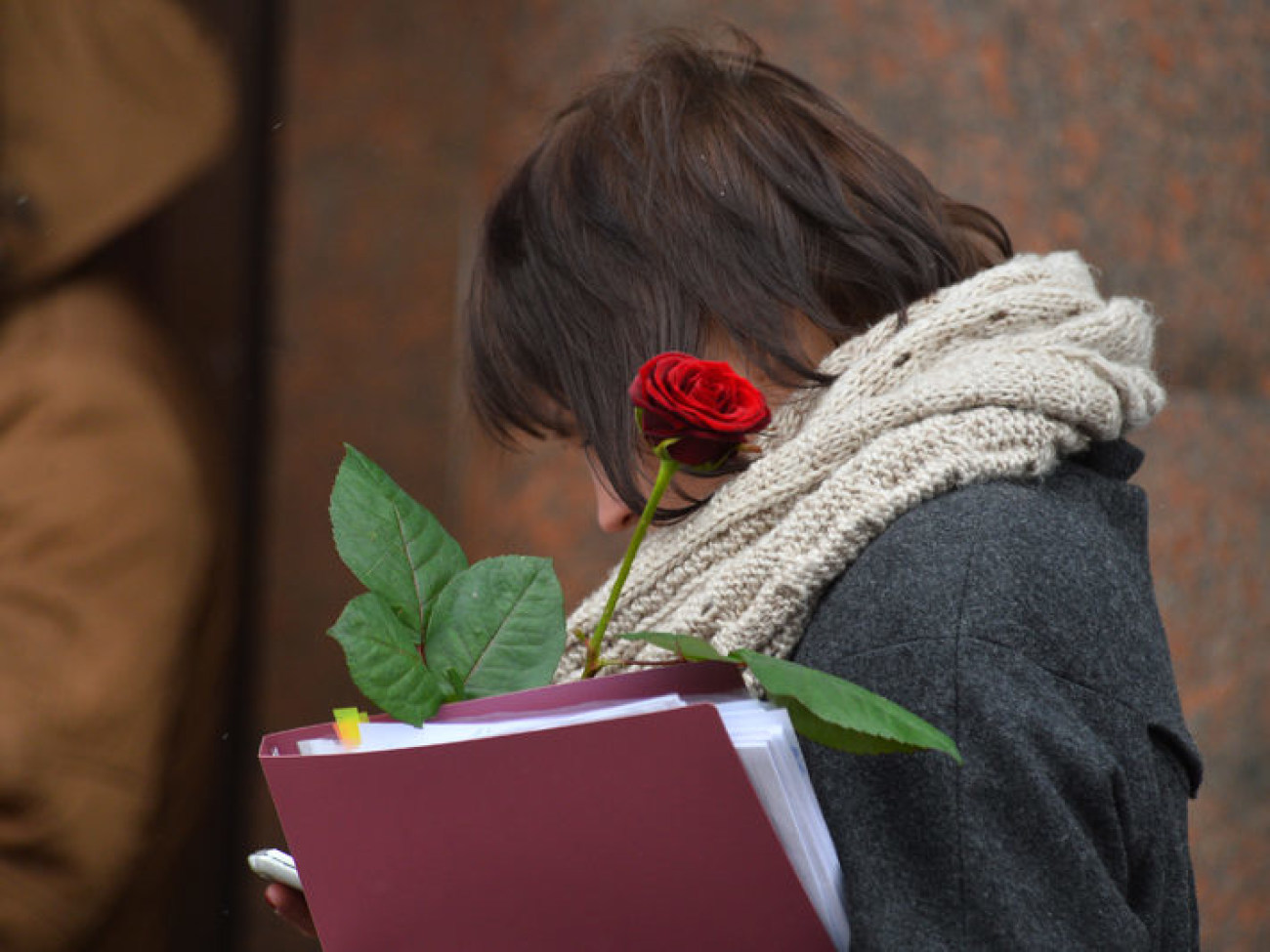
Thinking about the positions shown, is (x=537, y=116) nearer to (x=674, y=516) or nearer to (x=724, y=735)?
(x=674, y=516)

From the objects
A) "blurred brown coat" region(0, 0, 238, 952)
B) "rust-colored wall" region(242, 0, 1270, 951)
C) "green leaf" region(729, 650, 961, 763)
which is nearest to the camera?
"green leaf" region(729, 650, 961, 763)

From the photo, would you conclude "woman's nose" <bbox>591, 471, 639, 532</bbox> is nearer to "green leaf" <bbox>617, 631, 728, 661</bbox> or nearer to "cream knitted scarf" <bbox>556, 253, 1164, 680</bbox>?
"cream knitted scarf" <bbox>556, 253, 1164, 680</bbox>

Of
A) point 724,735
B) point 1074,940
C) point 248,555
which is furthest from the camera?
point 248,555

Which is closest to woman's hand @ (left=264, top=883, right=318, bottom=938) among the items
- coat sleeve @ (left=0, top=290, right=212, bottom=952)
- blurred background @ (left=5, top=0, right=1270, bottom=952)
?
coat sleeve @ (left=0, top=290, right=212, bottom=952)

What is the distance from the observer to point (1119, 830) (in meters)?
0.87

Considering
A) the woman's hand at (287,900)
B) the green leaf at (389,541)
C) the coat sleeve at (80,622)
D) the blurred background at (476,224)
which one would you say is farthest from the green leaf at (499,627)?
the blurred background at (476,224)

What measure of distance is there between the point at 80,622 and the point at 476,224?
870mm

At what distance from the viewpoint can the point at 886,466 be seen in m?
1.00

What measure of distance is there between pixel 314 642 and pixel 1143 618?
1.37 m

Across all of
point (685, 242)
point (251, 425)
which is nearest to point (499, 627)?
point (685, 242)

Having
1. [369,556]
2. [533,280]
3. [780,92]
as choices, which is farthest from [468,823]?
[780,92]

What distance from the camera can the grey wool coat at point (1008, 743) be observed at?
82 centimetres

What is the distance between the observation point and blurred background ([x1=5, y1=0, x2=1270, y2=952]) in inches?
76.5

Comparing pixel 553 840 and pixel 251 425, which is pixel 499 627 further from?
pixel 251 425
